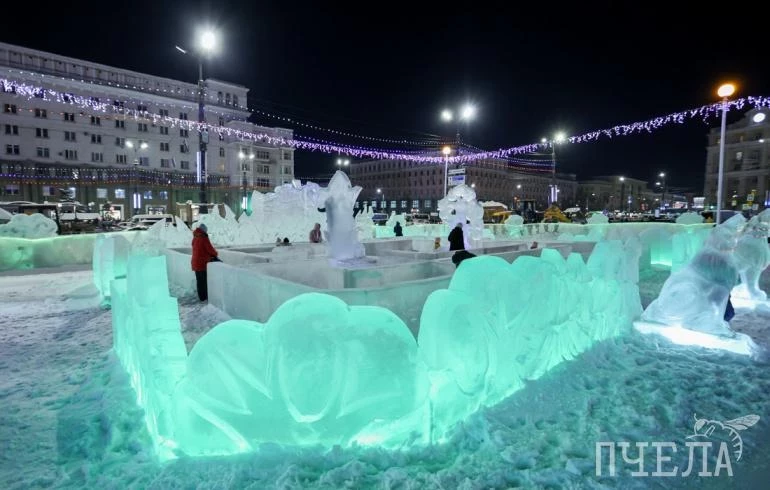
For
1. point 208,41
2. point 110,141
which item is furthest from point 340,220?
point 110,141

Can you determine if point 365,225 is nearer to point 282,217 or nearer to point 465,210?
point 282,217

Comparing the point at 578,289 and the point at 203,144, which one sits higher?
the point at 203,144

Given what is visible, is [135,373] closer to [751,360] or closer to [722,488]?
[722,488]

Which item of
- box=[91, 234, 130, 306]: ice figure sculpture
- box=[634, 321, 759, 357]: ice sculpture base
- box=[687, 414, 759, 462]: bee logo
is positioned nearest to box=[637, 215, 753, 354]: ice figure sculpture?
box=[634, 321, 759, 357]: ice sculpture base

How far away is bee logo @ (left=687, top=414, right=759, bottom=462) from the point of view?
11.6 feet

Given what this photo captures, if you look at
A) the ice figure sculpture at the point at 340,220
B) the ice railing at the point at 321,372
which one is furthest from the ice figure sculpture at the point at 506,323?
the ice figure sculpture at the point at 340,220

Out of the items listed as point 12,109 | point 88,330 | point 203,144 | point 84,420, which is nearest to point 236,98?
point 12,109

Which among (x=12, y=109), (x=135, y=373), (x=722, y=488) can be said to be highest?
(x=12, y=109)

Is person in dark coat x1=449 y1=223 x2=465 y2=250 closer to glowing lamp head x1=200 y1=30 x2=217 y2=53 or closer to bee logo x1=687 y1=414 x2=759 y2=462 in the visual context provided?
bee logo x1=687 y1=414 x2=759 y2=462

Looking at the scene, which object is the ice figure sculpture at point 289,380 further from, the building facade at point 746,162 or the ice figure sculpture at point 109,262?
the building facade at point 746,162

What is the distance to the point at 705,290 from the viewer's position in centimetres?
Result: 577

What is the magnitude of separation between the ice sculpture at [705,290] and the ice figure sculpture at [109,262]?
10.3 metres

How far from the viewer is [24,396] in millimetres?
4379

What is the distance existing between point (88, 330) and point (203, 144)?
45.2 ft
